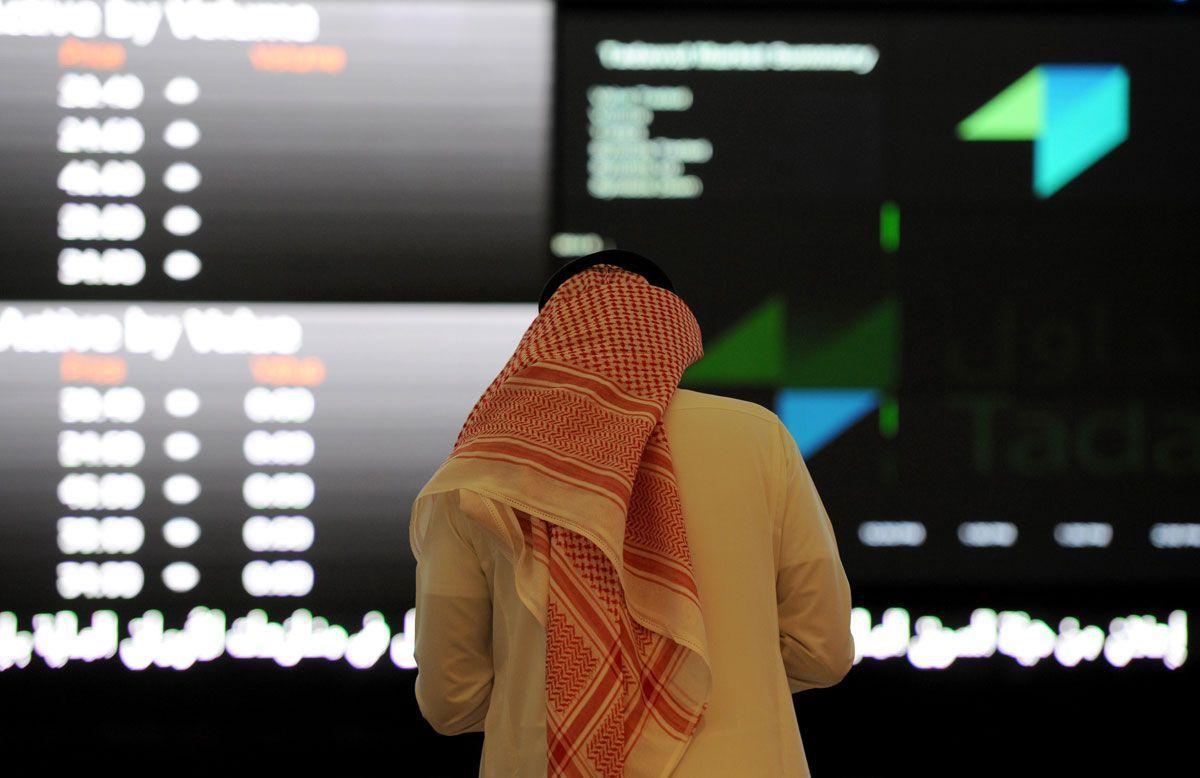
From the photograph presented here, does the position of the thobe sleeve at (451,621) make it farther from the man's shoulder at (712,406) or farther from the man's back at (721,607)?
the man's shoulder at (712,406)

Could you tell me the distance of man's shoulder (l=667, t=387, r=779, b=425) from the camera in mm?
1370

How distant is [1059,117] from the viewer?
8.47ft

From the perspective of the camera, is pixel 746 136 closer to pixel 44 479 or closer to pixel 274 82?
pixel 274 82

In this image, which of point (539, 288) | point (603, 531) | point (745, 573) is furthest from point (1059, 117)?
point (603, 531)

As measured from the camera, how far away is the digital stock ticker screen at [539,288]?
253 cm

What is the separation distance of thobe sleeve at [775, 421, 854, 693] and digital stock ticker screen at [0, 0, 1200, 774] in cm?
116

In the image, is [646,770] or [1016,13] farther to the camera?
[1016,13]

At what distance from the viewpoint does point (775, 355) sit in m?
2.55

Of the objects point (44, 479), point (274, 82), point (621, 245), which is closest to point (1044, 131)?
point (621, 245)

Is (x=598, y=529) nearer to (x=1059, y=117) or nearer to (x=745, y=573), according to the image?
(x=745, y=573)

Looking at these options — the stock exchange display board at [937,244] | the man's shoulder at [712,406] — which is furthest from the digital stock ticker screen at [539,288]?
the man's shoulder at [712,406]

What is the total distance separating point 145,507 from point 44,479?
248mm

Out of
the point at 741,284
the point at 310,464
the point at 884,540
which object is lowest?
the point at 884,540

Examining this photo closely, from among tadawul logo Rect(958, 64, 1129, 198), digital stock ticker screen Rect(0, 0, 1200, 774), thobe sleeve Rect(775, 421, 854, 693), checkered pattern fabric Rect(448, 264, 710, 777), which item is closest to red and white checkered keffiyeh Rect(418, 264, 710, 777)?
checkered pattern fabric Rect(448, 264, 710, 777)
